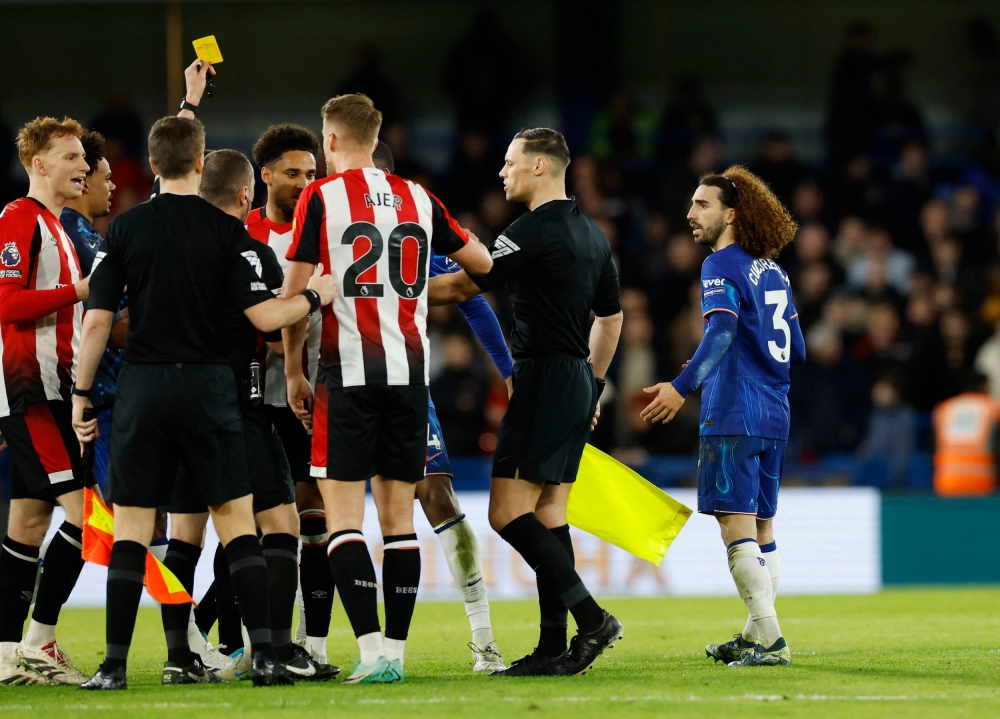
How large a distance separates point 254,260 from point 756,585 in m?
2.75

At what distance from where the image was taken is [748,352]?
6578 millimetres

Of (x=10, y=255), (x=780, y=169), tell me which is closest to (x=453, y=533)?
(x=10, y=255)

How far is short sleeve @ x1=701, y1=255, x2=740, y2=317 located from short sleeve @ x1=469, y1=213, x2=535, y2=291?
934 millimetres

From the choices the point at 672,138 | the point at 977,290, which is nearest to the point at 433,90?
the point at 672,138

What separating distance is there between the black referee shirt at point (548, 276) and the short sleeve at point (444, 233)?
0.20 metres

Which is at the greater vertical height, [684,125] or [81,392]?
[684,125]

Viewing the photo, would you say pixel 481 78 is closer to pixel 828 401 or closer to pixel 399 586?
pixel 828 401

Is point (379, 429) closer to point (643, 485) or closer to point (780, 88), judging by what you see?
point (643, 485)

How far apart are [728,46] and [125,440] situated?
1532 centimetres

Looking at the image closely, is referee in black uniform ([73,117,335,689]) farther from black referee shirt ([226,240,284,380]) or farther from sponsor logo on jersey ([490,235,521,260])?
sponsor logo on jersey ([490,235,521,260])

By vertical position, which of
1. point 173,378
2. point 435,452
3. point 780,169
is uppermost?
point 780,169

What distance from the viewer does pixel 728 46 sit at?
19.2 m

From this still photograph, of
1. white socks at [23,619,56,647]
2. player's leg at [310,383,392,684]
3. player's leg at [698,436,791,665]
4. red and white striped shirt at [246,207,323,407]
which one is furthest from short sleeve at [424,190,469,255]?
white socks at [23,619,56,647]

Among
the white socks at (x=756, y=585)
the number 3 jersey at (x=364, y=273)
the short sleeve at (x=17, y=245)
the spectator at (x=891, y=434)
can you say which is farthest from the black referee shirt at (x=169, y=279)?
the spectator at (x=891, y=434)
